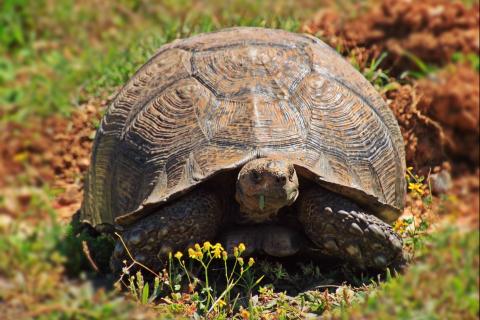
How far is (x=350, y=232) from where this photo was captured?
4.84m

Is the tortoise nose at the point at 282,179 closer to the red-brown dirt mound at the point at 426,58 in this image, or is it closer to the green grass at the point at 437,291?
the green grass at the point at 437,291

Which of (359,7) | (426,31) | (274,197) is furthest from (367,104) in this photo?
(359,7)

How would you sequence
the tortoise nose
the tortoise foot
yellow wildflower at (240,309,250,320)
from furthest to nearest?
1. the tortoise foot
2. the tortoise nose
3. yellow wildflower at (240,309,250,320)

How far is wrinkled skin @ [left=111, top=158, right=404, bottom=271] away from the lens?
15.7 ft

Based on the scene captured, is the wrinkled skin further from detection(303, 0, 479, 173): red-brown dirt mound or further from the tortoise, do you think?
detection(303, 0, 479, 173): red-brown dirt mound

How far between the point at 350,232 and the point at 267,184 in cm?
61

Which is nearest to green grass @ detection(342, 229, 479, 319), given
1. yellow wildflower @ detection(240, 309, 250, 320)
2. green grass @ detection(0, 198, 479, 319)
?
green grass @ detection(0, 198, 479, 319)

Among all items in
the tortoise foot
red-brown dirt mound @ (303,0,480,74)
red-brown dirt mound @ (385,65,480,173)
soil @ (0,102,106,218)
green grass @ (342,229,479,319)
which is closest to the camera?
green grass @ (342,229,479,319)

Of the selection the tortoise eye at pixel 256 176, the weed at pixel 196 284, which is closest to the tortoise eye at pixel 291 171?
the tortoise eye at pixel 256 176

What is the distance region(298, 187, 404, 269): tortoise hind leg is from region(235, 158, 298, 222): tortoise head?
212 mm

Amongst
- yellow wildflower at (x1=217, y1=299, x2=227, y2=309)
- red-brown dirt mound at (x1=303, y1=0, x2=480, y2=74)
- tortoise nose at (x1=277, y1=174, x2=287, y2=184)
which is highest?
red-brown dirt mound at (x1=303, y1=0, x2=480, y2=74)

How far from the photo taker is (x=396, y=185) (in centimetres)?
545

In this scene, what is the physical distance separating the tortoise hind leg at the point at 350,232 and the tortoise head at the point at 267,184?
21 cm

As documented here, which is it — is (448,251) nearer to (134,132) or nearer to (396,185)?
(396,185)
